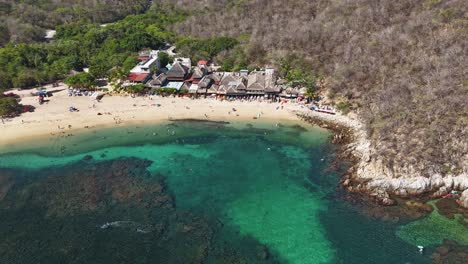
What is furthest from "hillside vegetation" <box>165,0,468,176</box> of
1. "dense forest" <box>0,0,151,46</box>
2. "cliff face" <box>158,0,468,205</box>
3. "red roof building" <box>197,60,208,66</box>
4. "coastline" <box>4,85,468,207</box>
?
"dense forest" <box>0,0,151,46</box>

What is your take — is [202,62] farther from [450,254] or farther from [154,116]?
[450,254]

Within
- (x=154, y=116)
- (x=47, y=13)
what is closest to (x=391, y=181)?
(x=154, y=116)

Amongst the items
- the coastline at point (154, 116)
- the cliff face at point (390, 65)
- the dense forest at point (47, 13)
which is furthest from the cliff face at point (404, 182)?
the dense forest at point (47, 13)

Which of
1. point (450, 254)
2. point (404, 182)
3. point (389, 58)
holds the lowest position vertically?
point (450, 254)

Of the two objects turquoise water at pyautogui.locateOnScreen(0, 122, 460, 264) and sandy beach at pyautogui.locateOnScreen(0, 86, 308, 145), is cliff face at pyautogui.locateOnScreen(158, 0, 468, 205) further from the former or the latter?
sandy beach at pyautogui.locateOnScreen(0, 86, 308, 145)

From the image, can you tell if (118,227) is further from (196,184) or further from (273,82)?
(273,82)
